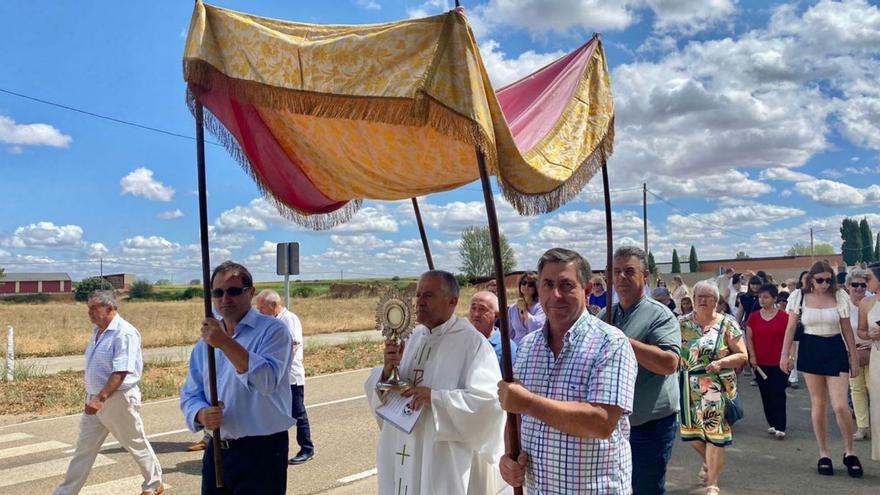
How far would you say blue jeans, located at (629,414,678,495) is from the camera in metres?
3.86

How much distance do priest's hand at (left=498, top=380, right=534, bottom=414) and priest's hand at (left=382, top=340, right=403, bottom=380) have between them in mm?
1017

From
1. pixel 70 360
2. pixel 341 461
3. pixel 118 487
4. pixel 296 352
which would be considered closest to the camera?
pixel 118 487

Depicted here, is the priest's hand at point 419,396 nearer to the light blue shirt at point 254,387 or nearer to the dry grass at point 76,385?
the light blue shirt at point 254,387

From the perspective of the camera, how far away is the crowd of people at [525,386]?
8.86ft

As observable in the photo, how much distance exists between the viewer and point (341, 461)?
22.9ft

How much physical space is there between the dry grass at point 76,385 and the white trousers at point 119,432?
17.4ft

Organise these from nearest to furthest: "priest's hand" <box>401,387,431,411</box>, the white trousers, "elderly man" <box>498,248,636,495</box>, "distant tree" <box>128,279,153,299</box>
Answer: "elderly man" <box>498,248,636,495</box> < "priest's hand" <box>401,387,431,411</box> < the white trousers < "distant tree" <box>128,279,153,299</box>

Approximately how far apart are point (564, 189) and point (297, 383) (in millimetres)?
4373

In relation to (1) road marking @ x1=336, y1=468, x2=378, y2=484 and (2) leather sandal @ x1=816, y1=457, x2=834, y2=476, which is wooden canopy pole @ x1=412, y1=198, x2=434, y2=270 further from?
(2) leather sandal @ x1=816, y1=457, x2=834, y2=476

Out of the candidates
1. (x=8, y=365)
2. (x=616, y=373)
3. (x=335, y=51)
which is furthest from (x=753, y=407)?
(x=8, y=365)

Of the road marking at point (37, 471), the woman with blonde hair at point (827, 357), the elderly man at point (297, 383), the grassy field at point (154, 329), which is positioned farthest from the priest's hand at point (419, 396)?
the grassy field at point (154, 329)

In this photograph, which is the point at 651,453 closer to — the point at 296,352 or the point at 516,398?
the point at 516,398

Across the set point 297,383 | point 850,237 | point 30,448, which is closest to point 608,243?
point 297,383

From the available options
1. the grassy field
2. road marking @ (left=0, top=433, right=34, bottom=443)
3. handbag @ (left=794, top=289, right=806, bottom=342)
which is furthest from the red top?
the grassy field
